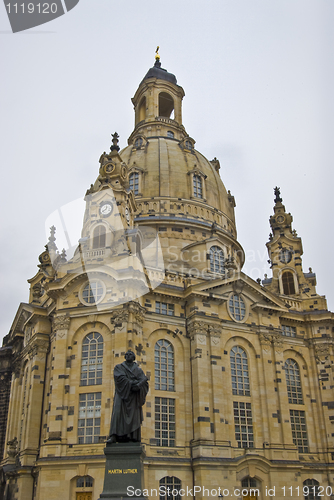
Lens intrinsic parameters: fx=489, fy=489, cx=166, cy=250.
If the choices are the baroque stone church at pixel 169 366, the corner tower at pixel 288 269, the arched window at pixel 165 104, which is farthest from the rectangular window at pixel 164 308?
the arched window at pixel 165 104

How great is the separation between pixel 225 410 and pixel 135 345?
8.06m

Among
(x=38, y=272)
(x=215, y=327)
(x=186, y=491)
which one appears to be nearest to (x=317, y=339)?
(x=215, y=327)

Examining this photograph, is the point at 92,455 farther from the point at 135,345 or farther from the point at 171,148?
the point at 171,148

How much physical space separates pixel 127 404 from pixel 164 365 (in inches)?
734

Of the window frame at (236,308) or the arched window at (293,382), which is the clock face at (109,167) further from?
the arched window at (293,382)

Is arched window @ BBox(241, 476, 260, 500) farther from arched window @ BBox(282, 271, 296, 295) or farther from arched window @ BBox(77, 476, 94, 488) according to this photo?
arched window @ BBox(282, 271, 296, 295)

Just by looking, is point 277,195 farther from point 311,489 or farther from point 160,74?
point 311,489

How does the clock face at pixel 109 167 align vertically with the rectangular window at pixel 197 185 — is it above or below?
below

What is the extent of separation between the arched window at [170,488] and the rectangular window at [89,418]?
504 cm

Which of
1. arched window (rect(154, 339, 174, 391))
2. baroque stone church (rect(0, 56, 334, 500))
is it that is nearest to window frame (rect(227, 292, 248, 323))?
baroque stone church (rect(0, 56, 334, 500))

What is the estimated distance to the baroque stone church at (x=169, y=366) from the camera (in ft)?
102

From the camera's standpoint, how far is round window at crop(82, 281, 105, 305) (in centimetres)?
3391

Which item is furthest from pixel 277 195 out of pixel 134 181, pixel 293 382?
pixel 293 382

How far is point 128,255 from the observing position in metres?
34.3
